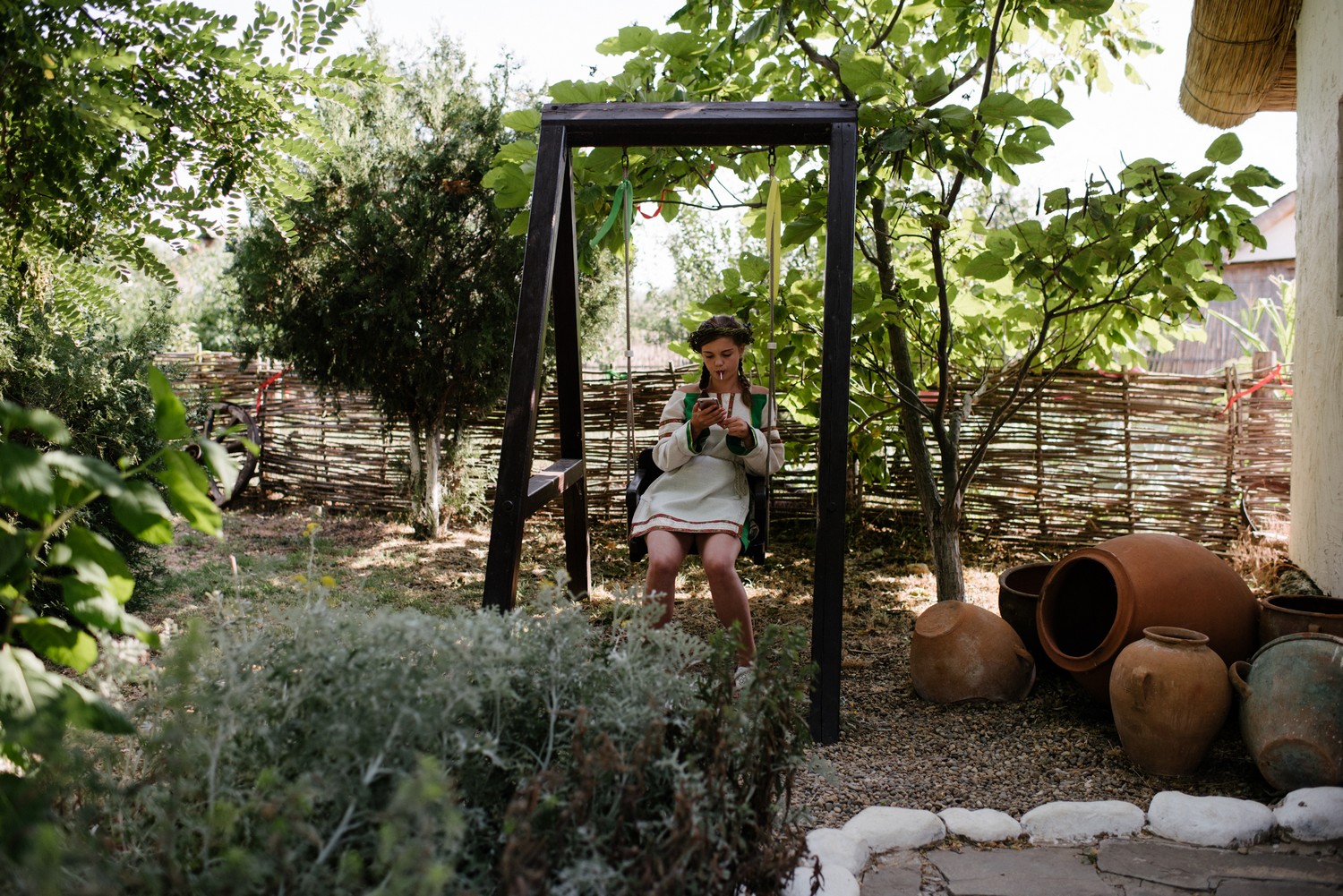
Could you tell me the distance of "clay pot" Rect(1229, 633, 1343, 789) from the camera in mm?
2377

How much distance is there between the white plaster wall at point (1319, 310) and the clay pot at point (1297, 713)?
4.26 feet

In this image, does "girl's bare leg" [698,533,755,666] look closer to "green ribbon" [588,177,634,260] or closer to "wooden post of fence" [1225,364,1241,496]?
"green ribbon" [588,177,634,260]

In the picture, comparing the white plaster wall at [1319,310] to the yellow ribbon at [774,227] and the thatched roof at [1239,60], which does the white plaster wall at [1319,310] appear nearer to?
the thatched roof at [1239,60]

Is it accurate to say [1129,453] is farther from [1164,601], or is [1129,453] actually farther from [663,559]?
[663,559]

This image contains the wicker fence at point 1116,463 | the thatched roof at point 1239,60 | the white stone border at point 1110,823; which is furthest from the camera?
the wicker fence at point 1116,463

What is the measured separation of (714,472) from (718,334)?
53 cm

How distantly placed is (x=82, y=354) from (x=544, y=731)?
3.19 m

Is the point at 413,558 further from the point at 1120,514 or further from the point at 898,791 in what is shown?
the point at 1120,514

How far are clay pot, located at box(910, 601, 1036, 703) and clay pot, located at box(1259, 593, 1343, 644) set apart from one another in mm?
752

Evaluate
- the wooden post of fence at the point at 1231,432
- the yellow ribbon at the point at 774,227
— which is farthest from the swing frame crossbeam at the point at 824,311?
the wooden post of fence at the point at 1231,432

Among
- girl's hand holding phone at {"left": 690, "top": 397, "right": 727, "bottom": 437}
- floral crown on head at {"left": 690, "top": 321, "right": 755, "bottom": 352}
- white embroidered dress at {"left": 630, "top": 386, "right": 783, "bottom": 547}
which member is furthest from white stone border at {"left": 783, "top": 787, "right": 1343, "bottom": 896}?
floral crown on head at {"left": 690, "top": 321, "right": 755, "bottom": 352}

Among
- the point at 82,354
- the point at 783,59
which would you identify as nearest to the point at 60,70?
the point at 82,354

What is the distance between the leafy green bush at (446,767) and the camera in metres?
1.07

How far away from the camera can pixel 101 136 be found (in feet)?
6.47
